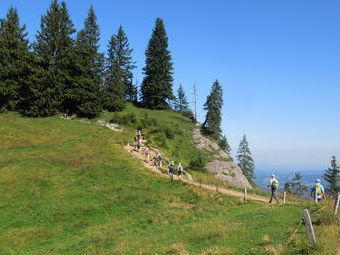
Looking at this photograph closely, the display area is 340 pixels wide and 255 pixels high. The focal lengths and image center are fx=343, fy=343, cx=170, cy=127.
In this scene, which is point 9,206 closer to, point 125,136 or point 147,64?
point 125,136

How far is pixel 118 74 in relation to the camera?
72.8 metres

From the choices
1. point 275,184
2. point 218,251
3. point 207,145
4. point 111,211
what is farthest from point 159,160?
point 218,251

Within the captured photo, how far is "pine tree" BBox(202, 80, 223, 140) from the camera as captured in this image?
74875 millimetres

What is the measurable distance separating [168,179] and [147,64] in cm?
4843

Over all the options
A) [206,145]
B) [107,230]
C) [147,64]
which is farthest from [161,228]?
[147,64]

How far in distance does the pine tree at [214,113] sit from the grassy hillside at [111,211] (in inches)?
1191

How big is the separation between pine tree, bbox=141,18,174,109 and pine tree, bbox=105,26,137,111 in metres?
5.64

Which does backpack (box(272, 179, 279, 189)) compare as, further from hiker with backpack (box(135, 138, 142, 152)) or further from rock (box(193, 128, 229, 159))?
rock (box(193, 128, 229, 159))

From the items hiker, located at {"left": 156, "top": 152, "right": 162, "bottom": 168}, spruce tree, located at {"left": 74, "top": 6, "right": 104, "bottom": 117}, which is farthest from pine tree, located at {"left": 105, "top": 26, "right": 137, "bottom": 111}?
hiker, located at {"left": 156, "top": 152, "right": 162, "bottom": 168}

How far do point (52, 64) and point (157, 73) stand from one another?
2435cm

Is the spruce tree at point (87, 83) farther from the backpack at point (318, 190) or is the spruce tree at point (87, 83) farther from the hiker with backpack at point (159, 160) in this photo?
the backpack at point (318, 190)

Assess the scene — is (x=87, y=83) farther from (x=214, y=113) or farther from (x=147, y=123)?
(x=214, y=113)

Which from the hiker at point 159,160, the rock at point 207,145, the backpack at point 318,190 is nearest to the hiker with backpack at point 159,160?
the hiker at point 159,160

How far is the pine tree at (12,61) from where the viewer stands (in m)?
61.6
